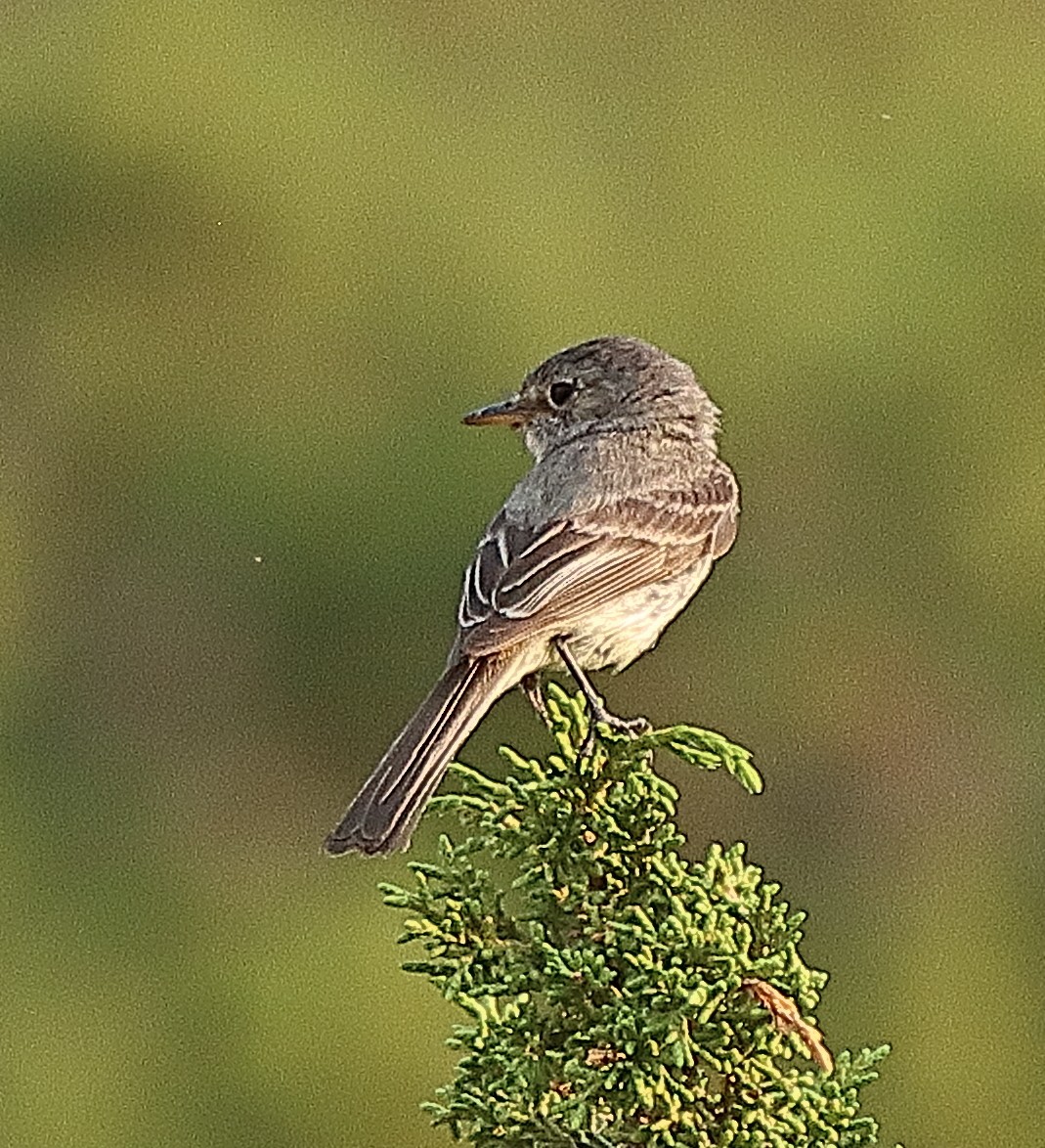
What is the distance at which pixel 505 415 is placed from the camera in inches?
233

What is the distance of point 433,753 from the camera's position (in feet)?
14.2

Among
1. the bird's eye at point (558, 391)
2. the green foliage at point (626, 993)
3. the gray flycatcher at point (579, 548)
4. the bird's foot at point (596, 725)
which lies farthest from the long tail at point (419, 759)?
the bird's eye at point (558, 391)

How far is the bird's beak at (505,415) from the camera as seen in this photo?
5879 millimetres

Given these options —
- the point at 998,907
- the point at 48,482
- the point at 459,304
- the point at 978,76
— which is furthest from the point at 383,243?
the point at 998,907

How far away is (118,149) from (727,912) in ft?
26.4

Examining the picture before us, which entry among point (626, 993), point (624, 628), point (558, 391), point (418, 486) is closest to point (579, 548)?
point (624, 628)

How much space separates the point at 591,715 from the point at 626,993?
2.94ft

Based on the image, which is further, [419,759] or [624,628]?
[624,628]

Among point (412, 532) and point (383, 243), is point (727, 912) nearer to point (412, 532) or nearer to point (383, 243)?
point (412, 532)

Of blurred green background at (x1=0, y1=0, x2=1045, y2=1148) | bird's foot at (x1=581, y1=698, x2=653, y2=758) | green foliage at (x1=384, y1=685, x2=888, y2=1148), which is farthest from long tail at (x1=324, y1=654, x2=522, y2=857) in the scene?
blurred green background at (x1=0, y1=0, x2=1045, y2=1148)

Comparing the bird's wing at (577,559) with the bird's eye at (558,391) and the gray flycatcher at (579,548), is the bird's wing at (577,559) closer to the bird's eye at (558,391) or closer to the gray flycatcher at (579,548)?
the gray flycatcher at (579,548)

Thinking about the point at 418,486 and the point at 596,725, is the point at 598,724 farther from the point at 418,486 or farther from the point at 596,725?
the point at 418,486

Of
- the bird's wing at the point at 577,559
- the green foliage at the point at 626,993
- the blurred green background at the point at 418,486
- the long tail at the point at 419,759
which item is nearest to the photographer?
the green foliage at the point at 626,993

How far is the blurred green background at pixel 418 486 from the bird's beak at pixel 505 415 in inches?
102
